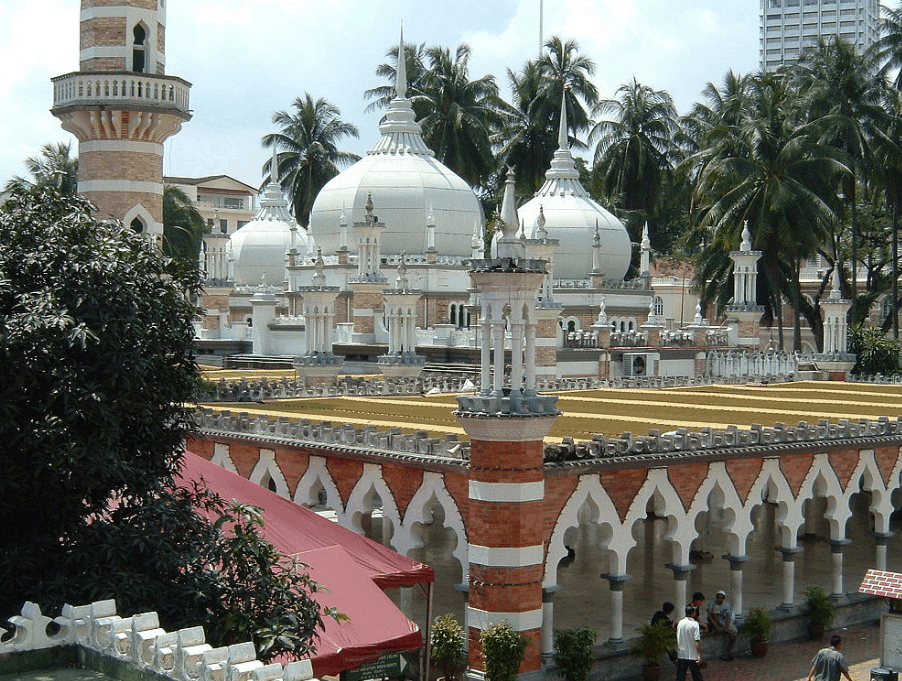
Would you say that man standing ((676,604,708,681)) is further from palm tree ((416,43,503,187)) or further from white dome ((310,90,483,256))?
palm tree ((416,43,503,187))

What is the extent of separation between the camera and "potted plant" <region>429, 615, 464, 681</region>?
1808 cm

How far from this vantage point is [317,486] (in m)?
21.8

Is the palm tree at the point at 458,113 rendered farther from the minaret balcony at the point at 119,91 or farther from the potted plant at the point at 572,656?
the potted plant at the point at 572,656

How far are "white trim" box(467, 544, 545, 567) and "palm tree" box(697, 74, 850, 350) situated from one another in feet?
115

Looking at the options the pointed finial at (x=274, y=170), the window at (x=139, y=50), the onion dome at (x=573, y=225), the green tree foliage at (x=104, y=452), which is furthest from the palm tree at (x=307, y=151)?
the green tree foliage at (x=104, y=452)

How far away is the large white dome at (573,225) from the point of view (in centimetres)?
5697

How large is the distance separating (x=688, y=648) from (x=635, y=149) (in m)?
54.4

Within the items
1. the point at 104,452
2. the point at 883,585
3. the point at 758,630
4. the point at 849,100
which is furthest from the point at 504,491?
the point at 849,100

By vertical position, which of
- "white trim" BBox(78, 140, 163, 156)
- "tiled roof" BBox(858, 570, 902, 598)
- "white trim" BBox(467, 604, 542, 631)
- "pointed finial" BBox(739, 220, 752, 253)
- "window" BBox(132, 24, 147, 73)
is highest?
"window" BBox(132, 24, 147, 73)

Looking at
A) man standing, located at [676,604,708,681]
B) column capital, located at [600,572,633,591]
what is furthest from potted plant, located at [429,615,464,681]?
man standing, located at [676,604,708,681]

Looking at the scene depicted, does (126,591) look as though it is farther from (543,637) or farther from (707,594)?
(707,594)

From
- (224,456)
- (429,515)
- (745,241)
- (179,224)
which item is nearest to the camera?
(429,515)

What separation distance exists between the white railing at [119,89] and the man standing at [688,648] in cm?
1688

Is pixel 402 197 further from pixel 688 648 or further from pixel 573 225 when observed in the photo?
pixel 688 648
